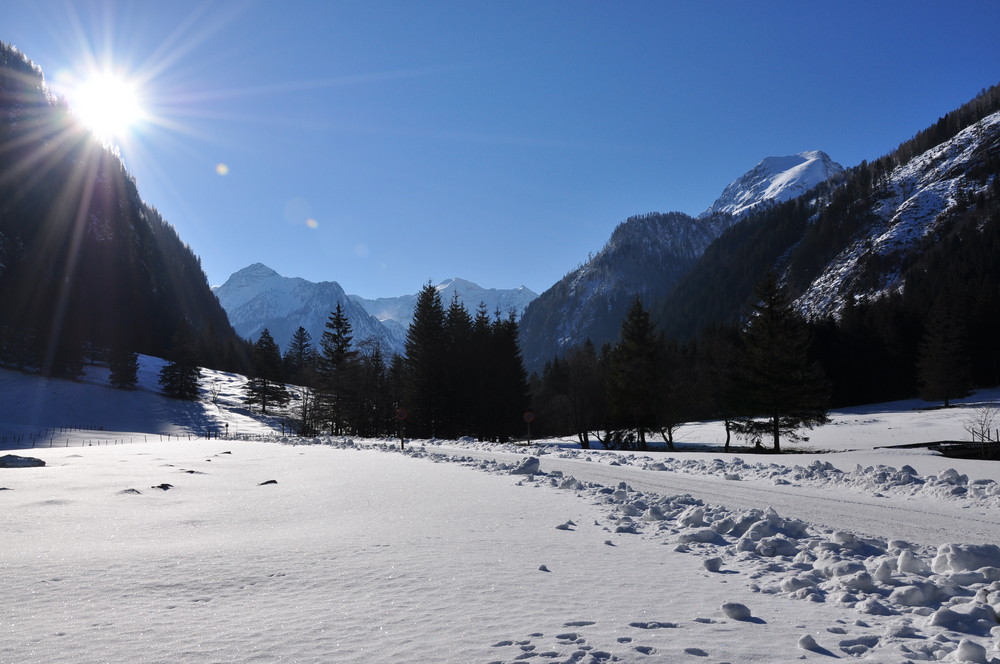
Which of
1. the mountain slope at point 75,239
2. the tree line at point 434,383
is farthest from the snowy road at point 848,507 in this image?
the mountain slope at point 75,239

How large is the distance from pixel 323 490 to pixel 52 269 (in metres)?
150

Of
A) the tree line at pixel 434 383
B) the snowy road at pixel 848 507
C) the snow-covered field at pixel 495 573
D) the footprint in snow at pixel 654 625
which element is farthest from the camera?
the tree line at pixel 434 383

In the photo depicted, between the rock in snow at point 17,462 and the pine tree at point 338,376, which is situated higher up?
the pine tree at point 338,376

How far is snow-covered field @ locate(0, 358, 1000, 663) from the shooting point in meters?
3.27

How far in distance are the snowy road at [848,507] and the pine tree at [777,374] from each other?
818 inches

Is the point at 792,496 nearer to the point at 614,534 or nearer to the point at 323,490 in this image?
the point at 614,534

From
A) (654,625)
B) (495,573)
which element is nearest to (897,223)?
(495,573)

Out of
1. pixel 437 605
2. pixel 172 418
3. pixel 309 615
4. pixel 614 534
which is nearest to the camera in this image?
pixel 309 615

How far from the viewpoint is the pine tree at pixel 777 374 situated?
102 feet

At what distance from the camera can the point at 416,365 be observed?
48938 millimetres

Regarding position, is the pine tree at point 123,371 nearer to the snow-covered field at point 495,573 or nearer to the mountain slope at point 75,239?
the mountain slope at point 75,239

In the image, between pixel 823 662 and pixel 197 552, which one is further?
pixel 197 552

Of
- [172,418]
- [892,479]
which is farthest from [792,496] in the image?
[172,418]

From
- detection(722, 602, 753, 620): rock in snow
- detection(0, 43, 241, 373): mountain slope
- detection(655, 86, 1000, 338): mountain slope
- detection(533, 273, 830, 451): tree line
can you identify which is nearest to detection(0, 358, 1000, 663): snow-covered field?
detection(722, 602, 753, 620): rock in snow
